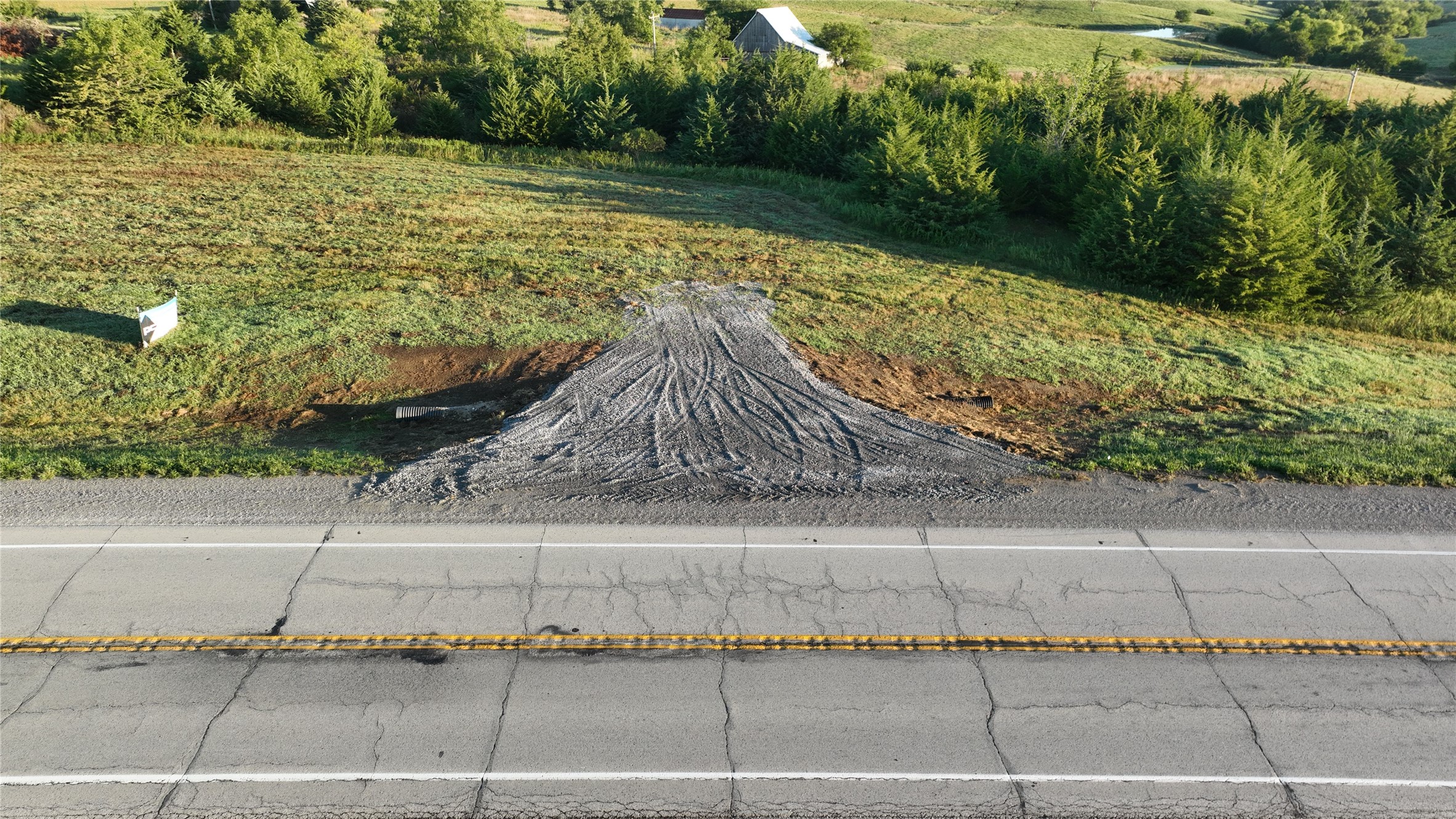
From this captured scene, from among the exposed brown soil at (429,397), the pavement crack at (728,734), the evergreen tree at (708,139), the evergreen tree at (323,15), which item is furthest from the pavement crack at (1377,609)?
the evergreen tree at (323,15)

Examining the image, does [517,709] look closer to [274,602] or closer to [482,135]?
[274,602]

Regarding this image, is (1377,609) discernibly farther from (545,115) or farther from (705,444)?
(545,115)

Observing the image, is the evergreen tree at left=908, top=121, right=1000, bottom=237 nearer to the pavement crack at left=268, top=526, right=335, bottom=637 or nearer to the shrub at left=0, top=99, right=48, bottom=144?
the pavement crack at left=268, top=526, right=335, bottom=637

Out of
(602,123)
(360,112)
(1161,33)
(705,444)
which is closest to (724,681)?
(705,444)

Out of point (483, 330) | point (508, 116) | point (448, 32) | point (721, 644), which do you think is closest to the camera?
point (721, 644)

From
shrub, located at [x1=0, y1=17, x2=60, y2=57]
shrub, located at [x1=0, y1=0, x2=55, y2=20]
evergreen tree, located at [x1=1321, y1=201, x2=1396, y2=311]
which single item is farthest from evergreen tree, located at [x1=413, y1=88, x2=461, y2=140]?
evergreen tree, located at [x1=1321, y1=201, x2=1396, y2=311]
